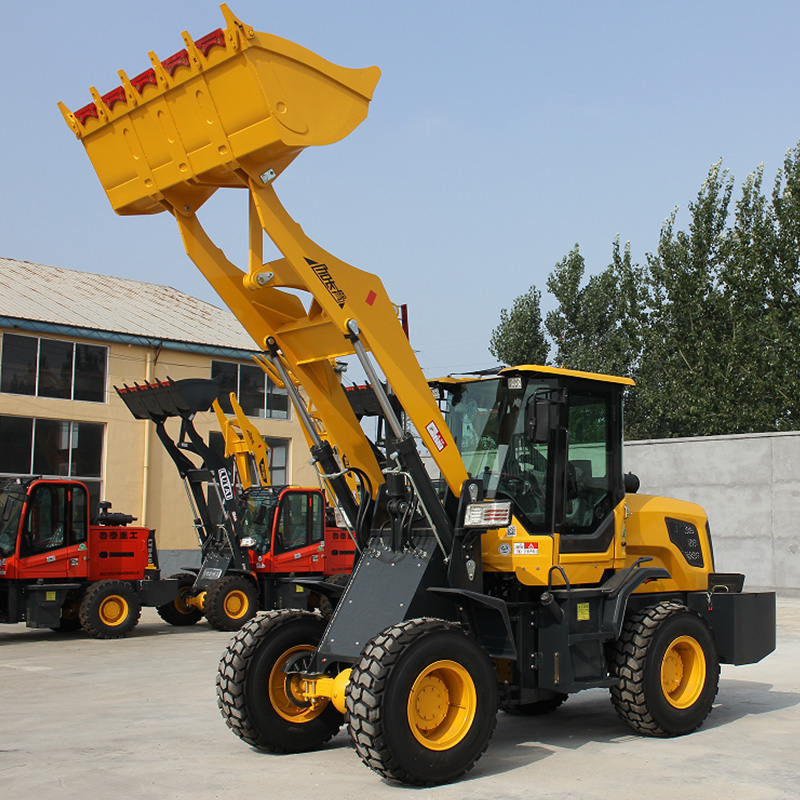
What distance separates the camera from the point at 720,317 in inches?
1313

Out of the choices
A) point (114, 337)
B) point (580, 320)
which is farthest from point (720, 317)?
point (114, 337)

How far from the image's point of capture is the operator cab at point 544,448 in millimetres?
7523

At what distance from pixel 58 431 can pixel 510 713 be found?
1960cm

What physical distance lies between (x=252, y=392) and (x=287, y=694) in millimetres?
22889

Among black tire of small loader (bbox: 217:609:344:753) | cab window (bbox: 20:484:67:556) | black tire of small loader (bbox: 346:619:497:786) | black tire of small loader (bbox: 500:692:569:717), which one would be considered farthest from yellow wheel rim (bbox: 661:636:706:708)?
cab window (bbox: 20:484:67:556)

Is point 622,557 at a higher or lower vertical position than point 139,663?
higher

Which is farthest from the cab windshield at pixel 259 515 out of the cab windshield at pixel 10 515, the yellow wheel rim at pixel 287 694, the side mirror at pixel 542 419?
the side mirror at pixel 542 419

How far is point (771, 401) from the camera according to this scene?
3133 cm

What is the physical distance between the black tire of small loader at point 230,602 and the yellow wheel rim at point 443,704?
10068mm

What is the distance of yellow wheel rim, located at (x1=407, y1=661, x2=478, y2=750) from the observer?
6402mm

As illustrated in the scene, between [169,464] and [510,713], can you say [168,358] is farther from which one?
[510,713]

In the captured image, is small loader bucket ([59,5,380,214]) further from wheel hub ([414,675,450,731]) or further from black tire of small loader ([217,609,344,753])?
wheel hub ([414,675,450,731])

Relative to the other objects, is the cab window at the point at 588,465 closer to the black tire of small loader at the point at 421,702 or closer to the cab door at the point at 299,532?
the black tire of small loader at the point at 421,702

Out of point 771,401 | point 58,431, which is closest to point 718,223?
point 771,401
